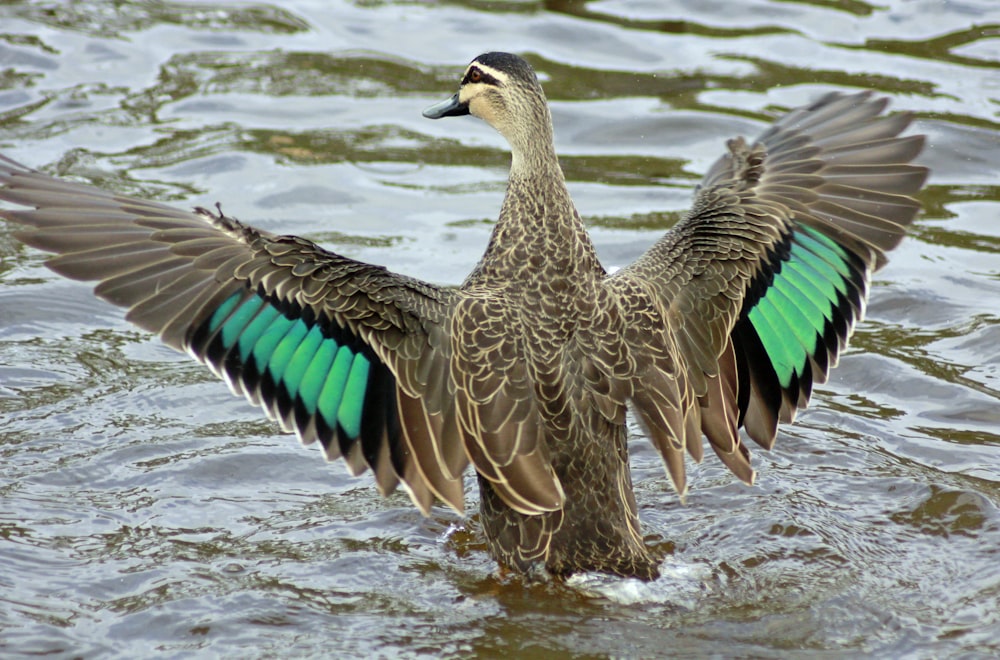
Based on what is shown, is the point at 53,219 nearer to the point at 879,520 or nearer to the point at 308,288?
the point at 308,288

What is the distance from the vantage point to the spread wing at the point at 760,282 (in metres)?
5.53

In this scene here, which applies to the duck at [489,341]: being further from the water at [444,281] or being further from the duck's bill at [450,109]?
the water at [444,281]

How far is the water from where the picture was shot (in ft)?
17.5

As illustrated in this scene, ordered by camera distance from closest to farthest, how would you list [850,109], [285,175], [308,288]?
[308,288], [850,109], [285,175]

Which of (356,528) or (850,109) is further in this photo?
(850,109)

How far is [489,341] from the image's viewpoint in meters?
5.29

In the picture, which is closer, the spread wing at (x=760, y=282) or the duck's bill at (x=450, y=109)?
the spread wing at (x=760, y=282)

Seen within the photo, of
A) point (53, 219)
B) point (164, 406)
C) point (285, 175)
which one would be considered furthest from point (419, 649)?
point (285, 175)

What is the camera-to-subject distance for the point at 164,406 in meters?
7.15

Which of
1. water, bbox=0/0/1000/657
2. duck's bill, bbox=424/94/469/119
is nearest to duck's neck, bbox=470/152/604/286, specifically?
duck's bill, bbox=424/94/469/119

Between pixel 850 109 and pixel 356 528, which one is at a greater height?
pixel 850 109

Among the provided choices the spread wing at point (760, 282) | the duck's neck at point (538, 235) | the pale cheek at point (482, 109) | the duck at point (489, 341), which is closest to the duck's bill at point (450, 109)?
the pale cheek at point (482, 109)

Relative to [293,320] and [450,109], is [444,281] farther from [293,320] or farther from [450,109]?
[293,320]

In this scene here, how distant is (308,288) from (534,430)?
1.06 metres
